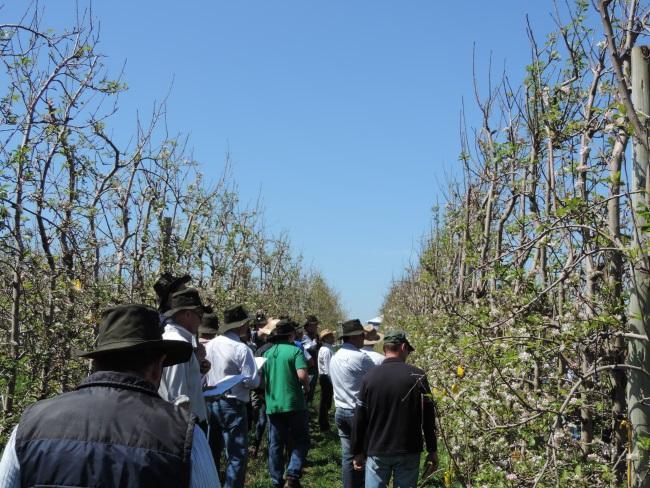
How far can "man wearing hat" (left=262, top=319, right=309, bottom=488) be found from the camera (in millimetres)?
7719

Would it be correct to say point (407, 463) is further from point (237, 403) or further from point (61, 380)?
point (61, 380)

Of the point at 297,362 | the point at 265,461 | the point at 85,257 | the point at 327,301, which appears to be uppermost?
the point at 327,301

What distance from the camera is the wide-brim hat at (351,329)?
7191 mm

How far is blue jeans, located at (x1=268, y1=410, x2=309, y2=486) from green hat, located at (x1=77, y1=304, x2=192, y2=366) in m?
5.40

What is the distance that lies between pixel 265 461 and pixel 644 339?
7691mm

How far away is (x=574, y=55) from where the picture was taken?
525cm

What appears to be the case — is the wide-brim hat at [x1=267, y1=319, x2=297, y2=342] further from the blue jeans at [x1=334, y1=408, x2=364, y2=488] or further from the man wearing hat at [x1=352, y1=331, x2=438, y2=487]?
the man wearing hat at [x1=352, y1=331, x2=438, y2=487]

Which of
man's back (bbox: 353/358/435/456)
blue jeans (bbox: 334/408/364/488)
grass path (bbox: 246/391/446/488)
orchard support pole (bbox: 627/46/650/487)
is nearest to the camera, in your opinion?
orchard support pole (bbox: 627/46/650/487)

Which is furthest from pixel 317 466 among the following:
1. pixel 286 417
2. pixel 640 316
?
pixel 640 316

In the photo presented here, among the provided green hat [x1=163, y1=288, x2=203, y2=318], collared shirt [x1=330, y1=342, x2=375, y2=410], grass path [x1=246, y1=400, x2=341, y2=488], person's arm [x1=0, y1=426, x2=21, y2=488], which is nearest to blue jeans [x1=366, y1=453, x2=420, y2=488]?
collared shirt [x1=330, y1=342, x2=375, y2=410]

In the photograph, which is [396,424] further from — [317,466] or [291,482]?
[317,466]

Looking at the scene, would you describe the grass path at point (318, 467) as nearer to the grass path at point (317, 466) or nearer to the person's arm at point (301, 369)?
the grass path at point (317, 466)

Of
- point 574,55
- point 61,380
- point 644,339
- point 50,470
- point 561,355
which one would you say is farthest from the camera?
point 61,380

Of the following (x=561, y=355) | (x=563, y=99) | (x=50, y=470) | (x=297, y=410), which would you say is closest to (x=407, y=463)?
(x=561, y=355)
